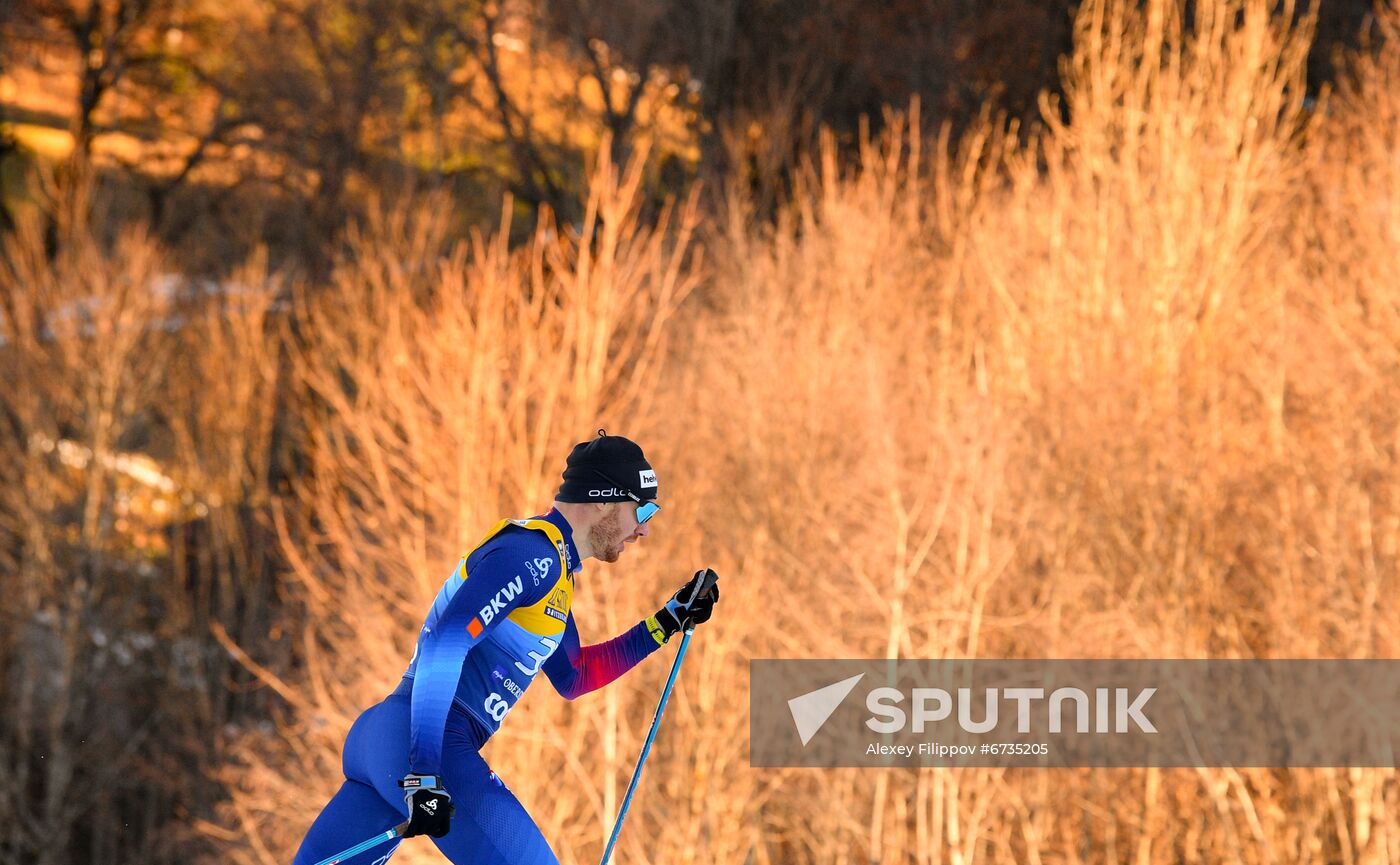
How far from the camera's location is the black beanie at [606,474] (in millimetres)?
4805

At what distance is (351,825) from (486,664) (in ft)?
2.03

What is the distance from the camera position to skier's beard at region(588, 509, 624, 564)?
4.88 m

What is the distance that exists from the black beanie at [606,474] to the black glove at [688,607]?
0.52m

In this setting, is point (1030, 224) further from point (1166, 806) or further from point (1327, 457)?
point (1166, 806)

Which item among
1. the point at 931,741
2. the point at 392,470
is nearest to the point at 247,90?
the point at 392,470

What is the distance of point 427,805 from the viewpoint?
4.26m

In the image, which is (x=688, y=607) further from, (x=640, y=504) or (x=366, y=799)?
(x=366, y=799)

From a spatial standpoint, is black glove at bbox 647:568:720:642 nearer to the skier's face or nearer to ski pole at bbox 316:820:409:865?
the skier's face

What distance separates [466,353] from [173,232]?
2102cm

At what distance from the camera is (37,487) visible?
2928 cm
